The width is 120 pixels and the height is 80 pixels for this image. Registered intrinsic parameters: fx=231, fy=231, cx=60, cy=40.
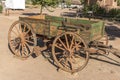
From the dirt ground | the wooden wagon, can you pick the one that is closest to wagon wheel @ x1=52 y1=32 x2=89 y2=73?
the wooden wagon

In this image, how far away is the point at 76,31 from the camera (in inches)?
303


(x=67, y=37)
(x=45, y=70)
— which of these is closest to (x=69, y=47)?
(x=67, y=37)

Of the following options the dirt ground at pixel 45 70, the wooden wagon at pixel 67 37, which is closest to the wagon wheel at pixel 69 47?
the wooden wagon at pixel 67 37

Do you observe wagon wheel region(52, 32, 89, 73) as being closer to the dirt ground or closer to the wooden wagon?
the wooden wagon

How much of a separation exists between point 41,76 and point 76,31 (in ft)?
6.20

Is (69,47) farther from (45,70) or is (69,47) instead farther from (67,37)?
(45,70)

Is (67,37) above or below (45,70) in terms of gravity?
above

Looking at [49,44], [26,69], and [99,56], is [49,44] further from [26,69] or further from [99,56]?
[99,56]

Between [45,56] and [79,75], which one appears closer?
[79,75]

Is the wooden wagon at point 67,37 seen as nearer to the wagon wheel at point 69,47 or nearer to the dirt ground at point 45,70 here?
the wagon wheel at point 69,47

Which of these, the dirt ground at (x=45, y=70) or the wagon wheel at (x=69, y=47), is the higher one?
the wagon wheel at (x=69, y=47)

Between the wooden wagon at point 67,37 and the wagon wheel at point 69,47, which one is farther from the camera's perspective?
the wooden wagon at point 67,37

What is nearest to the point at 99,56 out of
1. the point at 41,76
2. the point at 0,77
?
the point at 41,76

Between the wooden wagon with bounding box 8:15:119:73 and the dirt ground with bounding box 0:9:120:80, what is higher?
the wooden wagon with bounding box 8:15:119:73
